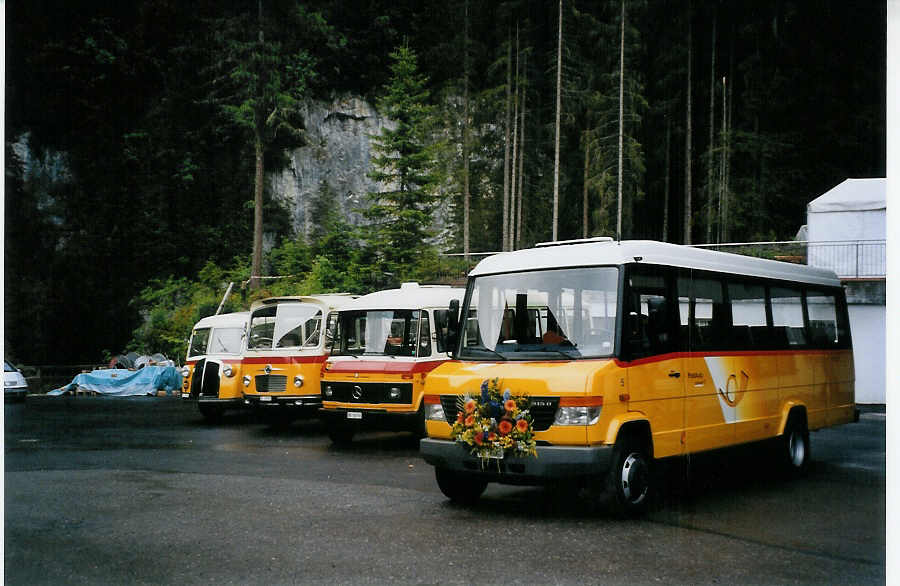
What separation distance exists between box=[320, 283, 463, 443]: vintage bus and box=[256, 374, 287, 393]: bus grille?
1.74 metres

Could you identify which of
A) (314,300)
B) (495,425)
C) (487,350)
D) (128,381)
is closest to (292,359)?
(314,300)

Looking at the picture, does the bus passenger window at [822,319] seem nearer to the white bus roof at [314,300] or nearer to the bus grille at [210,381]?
the white bus roof at [314,300]

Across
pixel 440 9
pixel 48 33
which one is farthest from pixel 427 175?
pixel 48 33

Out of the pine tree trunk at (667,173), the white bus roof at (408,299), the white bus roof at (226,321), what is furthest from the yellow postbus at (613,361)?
the pine tree trunk at (667,173)

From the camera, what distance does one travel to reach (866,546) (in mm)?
6812

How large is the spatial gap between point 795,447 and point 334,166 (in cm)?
1846

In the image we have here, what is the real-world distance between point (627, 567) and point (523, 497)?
113 inches

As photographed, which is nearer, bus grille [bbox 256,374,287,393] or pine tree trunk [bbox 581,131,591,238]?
bus grille [bbox 256,374,287,393]

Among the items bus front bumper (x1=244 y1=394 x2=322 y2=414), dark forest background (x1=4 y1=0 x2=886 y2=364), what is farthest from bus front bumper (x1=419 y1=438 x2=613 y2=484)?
bus front bumper (x1=244 y1=394 x2=322 y2=414)

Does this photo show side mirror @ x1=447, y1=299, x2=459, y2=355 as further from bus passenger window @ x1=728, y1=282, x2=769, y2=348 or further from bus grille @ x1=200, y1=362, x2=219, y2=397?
bus grille @ x1=200, y1=362, x2=219, y2=397

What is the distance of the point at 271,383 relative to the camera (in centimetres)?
1495

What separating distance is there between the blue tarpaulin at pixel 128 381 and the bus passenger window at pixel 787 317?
11361 millimetres

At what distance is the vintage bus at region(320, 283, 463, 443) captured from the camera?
485 inches

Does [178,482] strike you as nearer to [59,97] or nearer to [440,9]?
[59,97]
